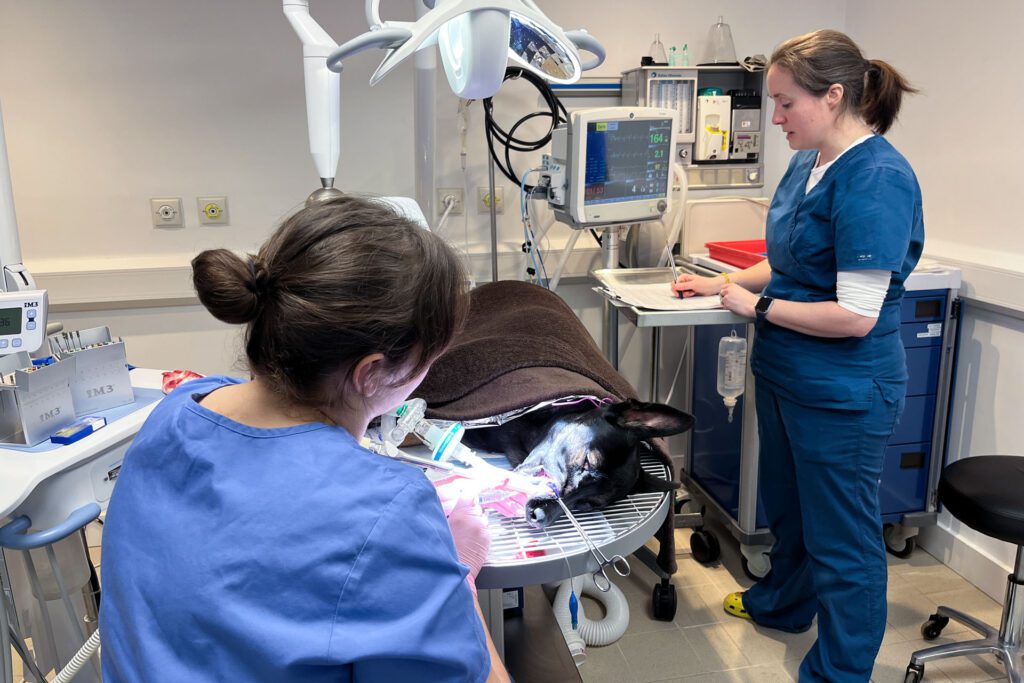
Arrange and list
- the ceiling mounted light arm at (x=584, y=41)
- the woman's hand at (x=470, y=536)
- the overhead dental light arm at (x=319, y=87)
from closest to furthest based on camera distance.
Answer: the woman's hand at (x=470, y=536)
the ceiling mounted light arm at (x=584, y=41)
the overhead dental light arm at (x=319, y=87)

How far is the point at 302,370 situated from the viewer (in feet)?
2.52

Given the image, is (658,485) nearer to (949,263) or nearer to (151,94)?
(949,263)

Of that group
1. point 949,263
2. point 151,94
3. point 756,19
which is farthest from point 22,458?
point 756,19

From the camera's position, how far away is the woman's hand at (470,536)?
3.26 feet

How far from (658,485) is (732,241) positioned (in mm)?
1565

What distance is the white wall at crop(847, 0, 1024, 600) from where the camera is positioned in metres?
2.18

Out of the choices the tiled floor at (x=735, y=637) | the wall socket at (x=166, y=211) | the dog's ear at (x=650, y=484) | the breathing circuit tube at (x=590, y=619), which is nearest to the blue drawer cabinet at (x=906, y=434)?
the tiled floor at (x=735, y=637)

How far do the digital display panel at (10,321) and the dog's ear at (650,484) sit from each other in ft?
3.65

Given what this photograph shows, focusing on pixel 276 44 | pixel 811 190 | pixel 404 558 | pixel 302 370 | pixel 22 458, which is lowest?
pixel 22 458

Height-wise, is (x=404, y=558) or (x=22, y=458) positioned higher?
(x=404, y=558)

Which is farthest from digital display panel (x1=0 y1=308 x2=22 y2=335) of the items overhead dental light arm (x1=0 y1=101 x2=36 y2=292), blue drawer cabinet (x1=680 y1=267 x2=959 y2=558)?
blue drawer cabinet (x1=680 y1=267 x2=959 y2=558)

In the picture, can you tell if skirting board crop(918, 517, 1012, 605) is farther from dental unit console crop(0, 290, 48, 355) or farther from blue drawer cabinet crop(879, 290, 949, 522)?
dental unit console crop(0, 290, 48, 355)

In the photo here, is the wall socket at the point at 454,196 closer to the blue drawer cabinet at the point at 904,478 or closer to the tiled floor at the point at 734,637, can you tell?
the tiled floor at the point at 734,637

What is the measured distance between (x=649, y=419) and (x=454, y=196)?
1654 millimetres
